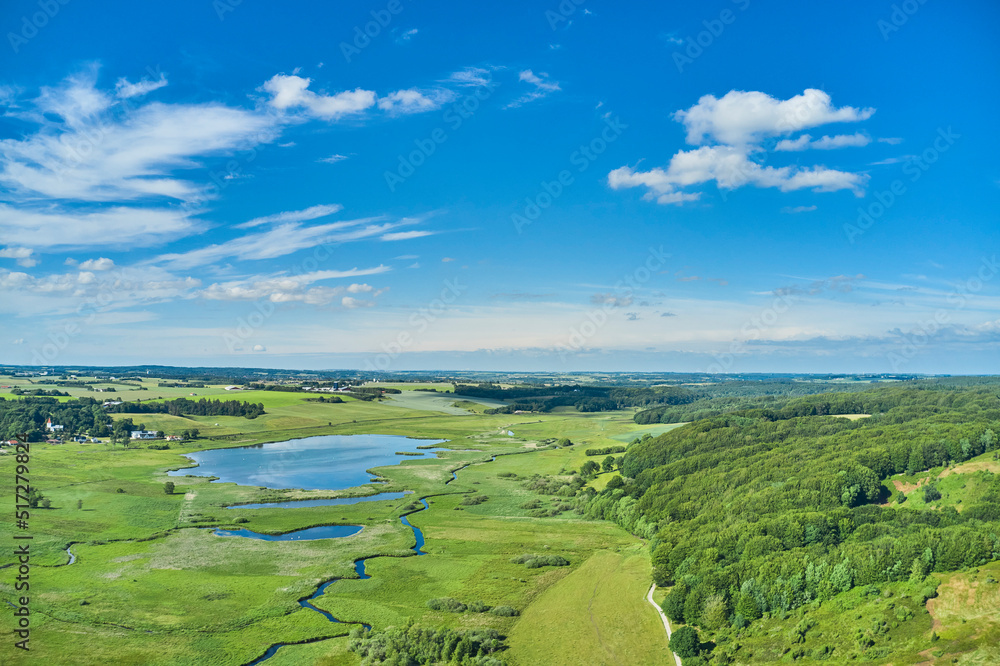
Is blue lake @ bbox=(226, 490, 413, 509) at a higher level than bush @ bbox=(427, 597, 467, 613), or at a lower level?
lower

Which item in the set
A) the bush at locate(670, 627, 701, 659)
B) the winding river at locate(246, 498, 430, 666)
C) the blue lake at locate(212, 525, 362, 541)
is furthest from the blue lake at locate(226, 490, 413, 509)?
the bush at locate(670, 627, 701, 659)

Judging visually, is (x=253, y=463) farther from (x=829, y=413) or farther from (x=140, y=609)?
(x=829, y=413)

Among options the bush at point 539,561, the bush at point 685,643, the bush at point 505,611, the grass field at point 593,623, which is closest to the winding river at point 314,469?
the bush at point 505,611

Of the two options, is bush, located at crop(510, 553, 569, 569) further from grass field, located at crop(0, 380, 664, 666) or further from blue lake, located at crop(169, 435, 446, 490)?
blue lake, located at crop(169, 435, 446, 490)

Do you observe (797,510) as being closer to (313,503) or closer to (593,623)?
(593,623)

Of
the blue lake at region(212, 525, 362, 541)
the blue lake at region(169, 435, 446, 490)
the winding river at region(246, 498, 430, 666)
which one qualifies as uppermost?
the winding river at region(246, 498, 430, 666)

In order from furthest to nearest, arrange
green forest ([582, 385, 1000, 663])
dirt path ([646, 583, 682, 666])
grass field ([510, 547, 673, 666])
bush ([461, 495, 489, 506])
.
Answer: bush ([461, 495, 489, 506]) < green forest ([582, 385, 1000, 663]) < grass field ([510, 547, 673, 666]) < dirt path ([646, 583, 682, 666])

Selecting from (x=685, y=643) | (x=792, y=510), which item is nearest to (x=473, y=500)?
(x=792, y=510)
